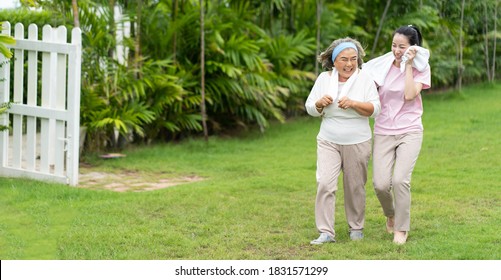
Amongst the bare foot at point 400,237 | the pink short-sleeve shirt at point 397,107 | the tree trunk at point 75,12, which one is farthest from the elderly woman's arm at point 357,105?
the tree trunk at point 75,12

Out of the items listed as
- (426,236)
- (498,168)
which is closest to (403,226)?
(426,236)

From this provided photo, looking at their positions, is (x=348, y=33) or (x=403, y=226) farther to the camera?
(x=348, y=33)

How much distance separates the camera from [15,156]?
30.5 feet

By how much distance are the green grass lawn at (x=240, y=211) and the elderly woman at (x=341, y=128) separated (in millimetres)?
334

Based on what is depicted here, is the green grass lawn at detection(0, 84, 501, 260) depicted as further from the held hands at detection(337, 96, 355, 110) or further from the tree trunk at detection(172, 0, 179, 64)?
the tree trunk at detection(172, 0, 179, 64)

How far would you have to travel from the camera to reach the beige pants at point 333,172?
21.1 feet

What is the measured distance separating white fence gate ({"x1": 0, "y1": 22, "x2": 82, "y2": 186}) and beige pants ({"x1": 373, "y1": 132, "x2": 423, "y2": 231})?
3.52m

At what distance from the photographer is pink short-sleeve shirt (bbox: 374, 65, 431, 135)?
6.42 meters

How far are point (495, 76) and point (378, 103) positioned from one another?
13.7 m

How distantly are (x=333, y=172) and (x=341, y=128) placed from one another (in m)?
0.31

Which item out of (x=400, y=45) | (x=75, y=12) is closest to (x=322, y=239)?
(x=400, y=45)

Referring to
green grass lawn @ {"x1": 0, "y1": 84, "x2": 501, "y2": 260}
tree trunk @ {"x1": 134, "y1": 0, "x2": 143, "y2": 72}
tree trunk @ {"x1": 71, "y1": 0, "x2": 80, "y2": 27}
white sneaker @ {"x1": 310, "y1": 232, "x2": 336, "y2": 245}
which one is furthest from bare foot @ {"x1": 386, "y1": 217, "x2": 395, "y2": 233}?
tree trunk @ {"x1": 134, "y1": 0, "x2": 143, "y2": 72}

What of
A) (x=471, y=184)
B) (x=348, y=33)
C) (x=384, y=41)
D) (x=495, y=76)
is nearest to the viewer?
(x=471, y=184)

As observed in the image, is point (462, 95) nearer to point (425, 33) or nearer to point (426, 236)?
point (425, 33)
